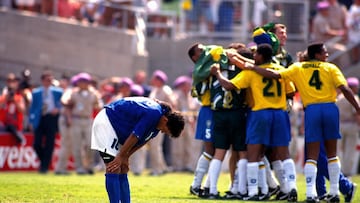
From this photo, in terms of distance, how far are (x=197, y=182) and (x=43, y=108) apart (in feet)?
28.7

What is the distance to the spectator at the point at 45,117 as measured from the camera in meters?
25.4

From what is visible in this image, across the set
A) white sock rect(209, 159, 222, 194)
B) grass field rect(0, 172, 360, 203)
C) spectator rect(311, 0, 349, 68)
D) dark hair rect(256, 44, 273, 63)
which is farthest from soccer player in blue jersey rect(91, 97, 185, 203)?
spectator rect(311, 0, 349, 68)

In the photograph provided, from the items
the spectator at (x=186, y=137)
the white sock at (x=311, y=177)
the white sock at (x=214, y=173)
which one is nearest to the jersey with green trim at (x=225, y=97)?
the white sock at (x=214, y=173)

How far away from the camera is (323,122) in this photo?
16.1m

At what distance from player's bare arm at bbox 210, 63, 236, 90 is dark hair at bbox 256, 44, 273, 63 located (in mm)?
626

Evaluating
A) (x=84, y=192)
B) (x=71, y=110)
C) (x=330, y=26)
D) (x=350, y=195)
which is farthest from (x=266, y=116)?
(x=330, y=26)

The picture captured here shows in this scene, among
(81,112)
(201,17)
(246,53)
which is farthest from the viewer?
(201,17)

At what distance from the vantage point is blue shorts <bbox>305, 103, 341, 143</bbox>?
1605 centimetres

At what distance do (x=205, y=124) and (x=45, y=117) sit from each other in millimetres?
8671

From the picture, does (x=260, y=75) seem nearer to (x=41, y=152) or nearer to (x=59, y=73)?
(x=41, y=152)

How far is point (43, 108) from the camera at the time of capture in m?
25.5

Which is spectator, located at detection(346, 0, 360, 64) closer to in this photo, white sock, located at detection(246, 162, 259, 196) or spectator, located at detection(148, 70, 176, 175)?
spectator, located at detection(148, 70, 176, 175)

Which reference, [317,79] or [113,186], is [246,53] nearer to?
[317,79]

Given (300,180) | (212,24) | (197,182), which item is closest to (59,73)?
(212,24)
